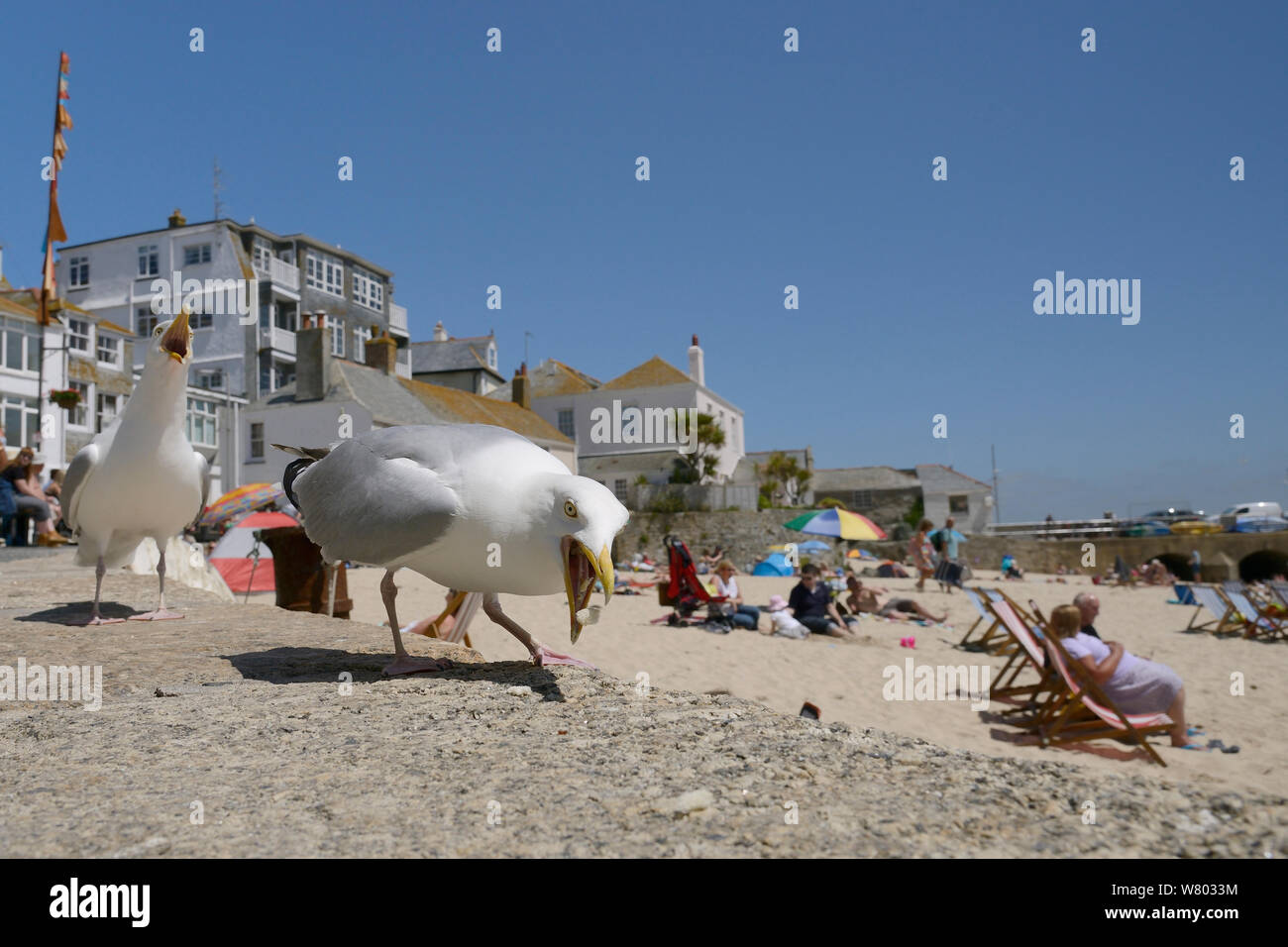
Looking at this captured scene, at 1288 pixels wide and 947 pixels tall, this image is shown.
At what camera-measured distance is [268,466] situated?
35281 mm

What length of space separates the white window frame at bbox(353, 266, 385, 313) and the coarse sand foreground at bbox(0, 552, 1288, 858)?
49.7 m

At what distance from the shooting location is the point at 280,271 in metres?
45.6

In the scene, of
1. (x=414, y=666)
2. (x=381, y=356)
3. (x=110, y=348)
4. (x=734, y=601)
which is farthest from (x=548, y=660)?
(x=110, y=348)

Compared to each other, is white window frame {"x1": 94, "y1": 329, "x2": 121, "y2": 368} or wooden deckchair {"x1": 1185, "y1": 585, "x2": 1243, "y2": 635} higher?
white window frame {"x1": 94, "y1": 329, "x2": 121, "y2": 368}

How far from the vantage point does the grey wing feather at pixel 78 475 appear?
6781mm

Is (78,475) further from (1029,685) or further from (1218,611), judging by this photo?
(1218,611)

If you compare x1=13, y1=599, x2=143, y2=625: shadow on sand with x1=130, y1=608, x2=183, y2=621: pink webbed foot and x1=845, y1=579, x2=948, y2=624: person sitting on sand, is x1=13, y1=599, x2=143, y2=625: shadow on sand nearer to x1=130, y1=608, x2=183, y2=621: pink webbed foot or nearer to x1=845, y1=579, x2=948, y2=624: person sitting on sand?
x1=130, y1=608, x2=183, y2=621: pink webbed foot

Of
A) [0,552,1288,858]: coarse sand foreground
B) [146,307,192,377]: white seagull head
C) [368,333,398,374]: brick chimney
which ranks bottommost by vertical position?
[0,552,1288,858]: coarse sand foreground

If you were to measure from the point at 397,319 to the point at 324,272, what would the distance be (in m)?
6.98

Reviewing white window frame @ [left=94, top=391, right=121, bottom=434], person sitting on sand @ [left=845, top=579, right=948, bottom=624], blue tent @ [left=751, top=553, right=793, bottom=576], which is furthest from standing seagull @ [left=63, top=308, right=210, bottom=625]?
white window frame @ [left=94, top=391, right=121, bottom=434]

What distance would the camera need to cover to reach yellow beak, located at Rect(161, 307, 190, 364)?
617cm

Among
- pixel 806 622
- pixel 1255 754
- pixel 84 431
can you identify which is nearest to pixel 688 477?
pixel 84 431
